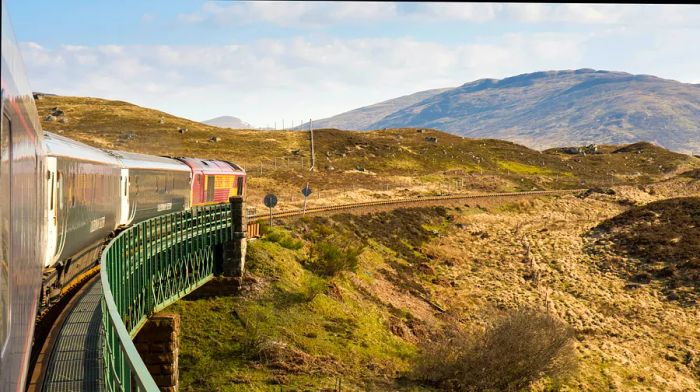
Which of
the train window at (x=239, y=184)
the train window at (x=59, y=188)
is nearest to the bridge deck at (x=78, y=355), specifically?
the train window at (x=59, y=188)

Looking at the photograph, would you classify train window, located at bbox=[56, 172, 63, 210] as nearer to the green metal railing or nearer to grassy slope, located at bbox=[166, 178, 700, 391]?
the green metal railing

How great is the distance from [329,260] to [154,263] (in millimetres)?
17029

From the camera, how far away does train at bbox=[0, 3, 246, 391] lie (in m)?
Answer: 5.29

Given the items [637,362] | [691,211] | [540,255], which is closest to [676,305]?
[637,362]

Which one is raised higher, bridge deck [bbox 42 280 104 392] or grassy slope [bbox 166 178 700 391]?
bridge deck [bbox 42 280 104 392]

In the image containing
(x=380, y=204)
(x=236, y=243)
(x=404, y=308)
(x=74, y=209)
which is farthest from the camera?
(x=380, y=204)

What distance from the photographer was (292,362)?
1091 inches

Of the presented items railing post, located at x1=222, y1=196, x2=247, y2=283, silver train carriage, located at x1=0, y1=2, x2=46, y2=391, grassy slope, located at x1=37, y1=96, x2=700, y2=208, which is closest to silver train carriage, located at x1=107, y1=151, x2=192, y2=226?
railing post, located at x1=222, y1=196, x2=247, y2=283

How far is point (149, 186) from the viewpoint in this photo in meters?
32.3

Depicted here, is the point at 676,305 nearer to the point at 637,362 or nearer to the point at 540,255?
the point at 637,362

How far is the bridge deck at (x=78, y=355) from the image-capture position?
410 inches

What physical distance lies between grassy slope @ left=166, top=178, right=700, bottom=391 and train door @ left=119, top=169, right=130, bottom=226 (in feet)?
15.1

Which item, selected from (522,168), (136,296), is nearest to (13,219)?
(136,296)

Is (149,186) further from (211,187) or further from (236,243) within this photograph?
(211,187)
